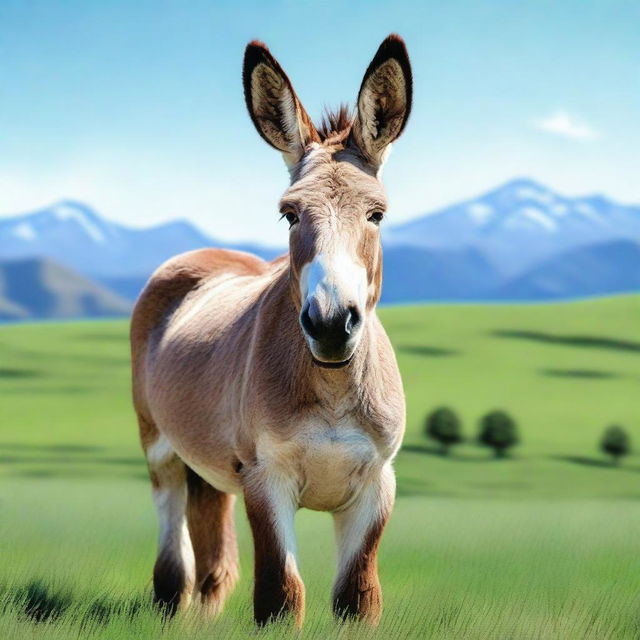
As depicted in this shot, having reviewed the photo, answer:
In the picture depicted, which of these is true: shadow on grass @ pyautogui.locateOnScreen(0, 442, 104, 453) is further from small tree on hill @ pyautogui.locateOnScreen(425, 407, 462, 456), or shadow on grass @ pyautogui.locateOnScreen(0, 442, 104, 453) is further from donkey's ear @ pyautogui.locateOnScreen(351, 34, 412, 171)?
donkey's ear @ pyautogui.locateOnScreen(351, 34, 412, 171)

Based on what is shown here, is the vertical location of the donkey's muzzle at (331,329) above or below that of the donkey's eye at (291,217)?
below

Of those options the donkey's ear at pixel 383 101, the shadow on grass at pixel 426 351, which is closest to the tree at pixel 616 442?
the shadow on grass at pixel 426 351

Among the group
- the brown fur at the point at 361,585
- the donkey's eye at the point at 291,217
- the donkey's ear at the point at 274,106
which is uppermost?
the donkey's ear at the point at 274,106

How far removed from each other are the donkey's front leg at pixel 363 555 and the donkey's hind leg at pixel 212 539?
84.4 inches

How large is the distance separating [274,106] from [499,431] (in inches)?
1288

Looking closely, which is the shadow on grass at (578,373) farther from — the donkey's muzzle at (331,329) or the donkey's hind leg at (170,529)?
the donkey's muzzle at (331,329)

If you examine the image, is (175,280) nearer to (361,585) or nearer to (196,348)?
(196,348)

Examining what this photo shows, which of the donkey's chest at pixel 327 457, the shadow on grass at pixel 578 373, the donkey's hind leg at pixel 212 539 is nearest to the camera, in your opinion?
the donkey's chest at pixel 327 457

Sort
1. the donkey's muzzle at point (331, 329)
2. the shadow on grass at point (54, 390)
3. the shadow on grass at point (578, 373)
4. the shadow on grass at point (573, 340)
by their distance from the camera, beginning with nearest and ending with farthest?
the donkey's muzzle at point (331, 329), the shadow on grass at point (54, 390), the shadow on grass at point (578, 373), the shadow on grass at point (573, 340)

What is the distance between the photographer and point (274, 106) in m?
5.61

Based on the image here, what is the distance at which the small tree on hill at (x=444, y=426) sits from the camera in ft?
122

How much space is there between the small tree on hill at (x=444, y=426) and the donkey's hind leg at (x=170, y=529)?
29.4m

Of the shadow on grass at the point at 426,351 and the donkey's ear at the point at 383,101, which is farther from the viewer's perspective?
the shadow on grass at the point at 426,351

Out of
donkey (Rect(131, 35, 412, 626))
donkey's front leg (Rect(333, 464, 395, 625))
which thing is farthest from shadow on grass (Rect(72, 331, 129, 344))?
donkey's front leg (Rect(333, 464, 395, 625))
